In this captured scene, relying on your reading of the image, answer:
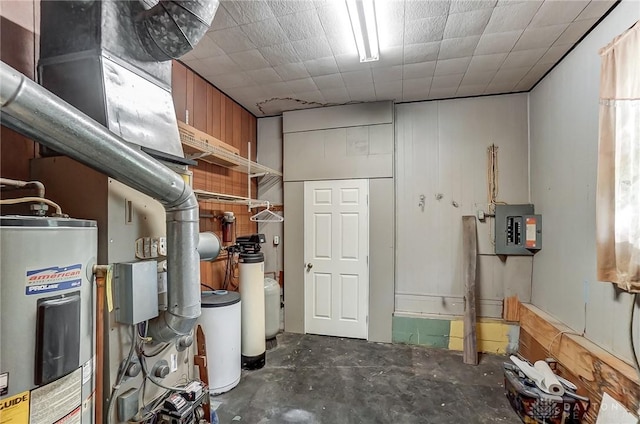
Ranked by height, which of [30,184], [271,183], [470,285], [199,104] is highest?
[199,104]

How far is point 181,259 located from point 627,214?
104 inches

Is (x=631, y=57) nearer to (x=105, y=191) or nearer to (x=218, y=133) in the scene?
(x=105, y=191)

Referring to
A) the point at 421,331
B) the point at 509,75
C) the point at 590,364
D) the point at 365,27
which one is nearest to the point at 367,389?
the point at 421,331

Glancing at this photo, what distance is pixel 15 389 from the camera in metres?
0.91

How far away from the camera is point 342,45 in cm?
251

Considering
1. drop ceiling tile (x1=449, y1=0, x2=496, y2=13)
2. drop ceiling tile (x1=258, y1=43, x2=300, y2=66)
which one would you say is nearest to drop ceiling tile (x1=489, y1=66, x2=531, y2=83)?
drop ceiling tile (x1=449, y1=0, x2=496, y2=13)

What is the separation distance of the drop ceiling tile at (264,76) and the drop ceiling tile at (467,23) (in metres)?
1.65

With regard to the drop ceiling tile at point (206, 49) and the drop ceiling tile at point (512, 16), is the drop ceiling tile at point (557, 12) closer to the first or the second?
the drop ceiling tile at point (512, 16)

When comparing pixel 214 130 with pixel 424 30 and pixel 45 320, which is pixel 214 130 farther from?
pixel 45 320

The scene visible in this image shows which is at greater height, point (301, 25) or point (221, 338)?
point (301, 25)

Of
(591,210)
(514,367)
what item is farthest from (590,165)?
(514,367)

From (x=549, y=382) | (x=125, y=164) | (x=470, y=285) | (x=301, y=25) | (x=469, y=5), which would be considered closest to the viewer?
(x=125, y=164)

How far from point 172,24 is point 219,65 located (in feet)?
4.51

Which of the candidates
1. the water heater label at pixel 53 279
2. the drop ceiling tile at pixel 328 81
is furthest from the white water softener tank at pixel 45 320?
the drop ceiling tile at pixel 328 81
